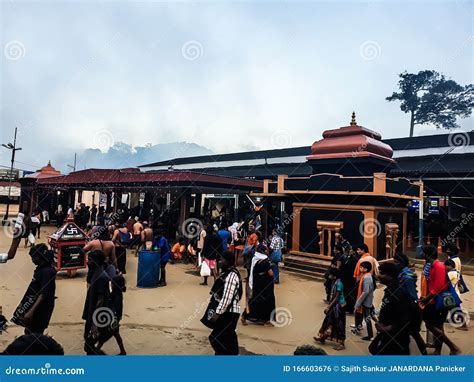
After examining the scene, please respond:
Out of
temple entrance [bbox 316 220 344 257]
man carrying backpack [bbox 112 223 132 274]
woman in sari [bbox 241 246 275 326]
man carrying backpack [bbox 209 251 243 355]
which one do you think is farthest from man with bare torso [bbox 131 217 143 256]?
man carrying backpack [bbox 209 251 243 355]

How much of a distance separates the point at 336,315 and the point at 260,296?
1.50 m

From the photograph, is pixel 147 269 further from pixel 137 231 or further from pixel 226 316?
pixel 226 316

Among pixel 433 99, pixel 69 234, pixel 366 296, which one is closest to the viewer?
pixel 366 296

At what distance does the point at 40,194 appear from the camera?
2405cm

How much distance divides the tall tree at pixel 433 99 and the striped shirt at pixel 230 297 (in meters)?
36.8

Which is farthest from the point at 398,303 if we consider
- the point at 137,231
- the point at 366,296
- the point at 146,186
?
the point at 146,186

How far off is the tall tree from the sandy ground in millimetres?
31251

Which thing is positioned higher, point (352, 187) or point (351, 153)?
point (351, 153)

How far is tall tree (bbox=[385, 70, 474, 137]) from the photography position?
3381cm

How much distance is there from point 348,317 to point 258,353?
2.66m

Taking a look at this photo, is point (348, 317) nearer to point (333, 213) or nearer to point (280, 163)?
point (333, 213)

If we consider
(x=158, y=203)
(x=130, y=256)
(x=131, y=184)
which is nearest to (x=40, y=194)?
(x=158, y=203)

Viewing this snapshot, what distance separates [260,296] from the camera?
6.32 m

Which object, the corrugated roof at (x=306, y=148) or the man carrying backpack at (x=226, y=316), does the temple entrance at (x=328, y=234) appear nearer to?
the man carrying backpack at (x=226, y=316)
